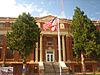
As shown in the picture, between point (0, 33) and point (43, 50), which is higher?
Answer: point (0, 33)

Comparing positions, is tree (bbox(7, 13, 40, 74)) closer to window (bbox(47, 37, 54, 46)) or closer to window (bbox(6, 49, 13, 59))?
window (bbox(6, 49, 13, 59))

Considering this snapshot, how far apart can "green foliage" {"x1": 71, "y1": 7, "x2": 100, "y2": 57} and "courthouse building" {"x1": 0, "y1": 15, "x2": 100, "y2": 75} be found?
5.49 meters

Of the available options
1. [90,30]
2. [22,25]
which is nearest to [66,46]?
[90,30]

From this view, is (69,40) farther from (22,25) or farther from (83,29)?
(22,25)

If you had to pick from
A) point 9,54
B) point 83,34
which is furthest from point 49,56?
point 83,34

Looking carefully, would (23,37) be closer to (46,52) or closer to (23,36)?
(23,36)

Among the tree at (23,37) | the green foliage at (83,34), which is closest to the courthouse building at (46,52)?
the green foliage at (83,34)

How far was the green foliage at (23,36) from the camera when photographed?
4141 cm

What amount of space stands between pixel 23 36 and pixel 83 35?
34.9ft

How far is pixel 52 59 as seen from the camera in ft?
169

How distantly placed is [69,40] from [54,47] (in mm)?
3430

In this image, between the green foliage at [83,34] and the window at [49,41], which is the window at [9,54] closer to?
the window at [49,41]

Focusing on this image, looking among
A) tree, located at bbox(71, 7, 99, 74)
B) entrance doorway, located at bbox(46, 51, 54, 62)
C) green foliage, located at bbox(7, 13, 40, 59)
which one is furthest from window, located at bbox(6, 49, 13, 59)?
tree, located at bbox(71, 7, 99, 74)

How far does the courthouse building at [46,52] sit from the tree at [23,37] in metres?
7.51
